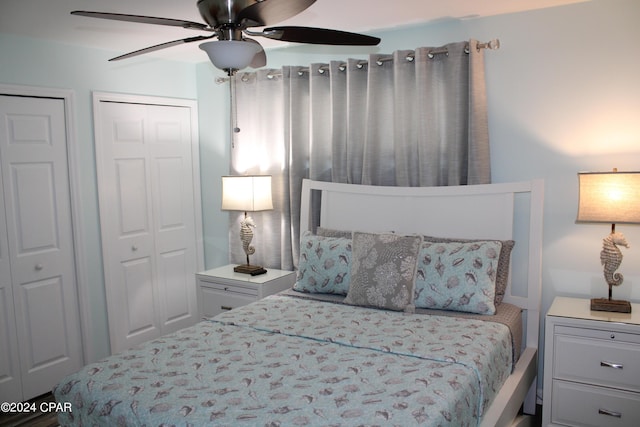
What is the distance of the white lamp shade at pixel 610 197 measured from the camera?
250 cm

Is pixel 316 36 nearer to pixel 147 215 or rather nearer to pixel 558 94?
pixel 558 94

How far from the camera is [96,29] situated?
10.5ft

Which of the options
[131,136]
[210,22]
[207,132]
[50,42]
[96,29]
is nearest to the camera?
[210,22]

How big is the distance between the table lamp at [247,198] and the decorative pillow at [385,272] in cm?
111

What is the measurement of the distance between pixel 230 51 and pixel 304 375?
1.23 meters

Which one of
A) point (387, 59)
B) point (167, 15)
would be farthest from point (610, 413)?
point (167, 15)

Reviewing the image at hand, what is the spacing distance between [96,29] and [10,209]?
123cm

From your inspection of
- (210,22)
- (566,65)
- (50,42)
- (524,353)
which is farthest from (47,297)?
(566,65)

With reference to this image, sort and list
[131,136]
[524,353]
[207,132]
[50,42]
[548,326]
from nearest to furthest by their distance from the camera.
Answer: [548,326] → [524,353] → [50,42] → [131,136] → [207,132]

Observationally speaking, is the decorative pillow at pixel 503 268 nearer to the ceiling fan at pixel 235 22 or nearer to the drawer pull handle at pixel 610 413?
the drawer pull handle at pixel 610 413

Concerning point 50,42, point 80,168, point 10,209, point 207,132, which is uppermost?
point 50,42

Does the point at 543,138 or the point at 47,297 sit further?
the point at 47,297

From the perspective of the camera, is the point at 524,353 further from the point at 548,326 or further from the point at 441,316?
the point at 441,316

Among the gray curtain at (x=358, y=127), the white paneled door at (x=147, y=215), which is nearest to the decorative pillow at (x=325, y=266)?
the gray curtain at (x=358, y=127)
